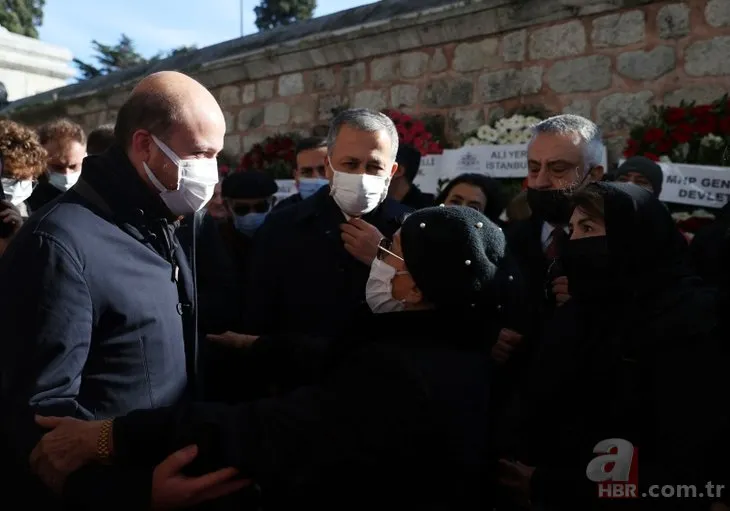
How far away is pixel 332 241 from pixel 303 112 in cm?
475

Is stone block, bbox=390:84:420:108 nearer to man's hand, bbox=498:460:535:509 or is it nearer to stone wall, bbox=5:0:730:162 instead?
stone wall, bbox=5:0:730:162

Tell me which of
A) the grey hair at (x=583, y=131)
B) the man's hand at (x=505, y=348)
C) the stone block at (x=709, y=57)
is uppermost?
the stone block at (x=709, y=57)

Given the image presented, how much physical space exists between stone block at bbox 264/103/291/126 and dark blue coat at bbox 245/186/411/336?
4733 millimetres

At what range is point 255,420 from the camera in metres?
1.44

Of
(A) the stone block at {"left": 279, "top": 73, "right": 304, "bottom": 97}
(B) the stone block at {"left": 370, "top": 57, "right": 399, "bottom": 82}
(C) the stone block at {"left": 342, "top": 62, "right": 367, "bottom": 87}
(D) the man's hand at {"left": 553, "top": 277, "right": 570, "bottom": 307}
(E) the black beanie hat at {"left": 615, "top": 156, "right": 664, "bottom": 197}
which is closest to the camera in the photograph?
(D) the man's hand at {"left": 553, "top": 277, "right": 570, "bottom": 307}

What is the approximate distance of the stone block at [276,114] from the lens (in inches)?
296

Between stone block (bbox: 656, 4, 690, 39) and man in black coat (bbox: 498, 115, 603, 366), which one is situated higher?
stone block (bbox: 656, 4, 690, 39)

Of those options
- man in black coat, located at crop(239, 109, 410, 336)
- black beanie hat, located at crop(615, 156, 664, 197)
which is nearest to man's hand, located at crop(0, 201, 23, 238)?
man in black coat, located at crop(239, 109, 410, 336)

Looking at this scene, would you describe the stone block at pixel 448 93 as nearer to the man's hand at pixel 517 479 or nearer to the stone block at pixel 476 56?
the stone block at pixel 476 56

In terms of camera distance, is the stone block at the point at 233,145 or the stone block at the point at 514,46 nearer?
the stone block at the point at 514,46

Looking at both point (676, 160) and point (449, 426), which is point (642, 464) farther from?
point (676, 160)

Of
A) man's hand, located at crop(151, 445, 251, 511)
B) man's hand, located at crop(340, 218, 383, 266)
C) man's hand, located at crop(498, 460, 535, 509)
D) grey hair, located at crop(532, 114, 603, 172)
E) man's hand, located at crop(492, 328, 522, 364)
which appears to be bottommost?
man's hand, located at crop(498, 460, 535, 509)

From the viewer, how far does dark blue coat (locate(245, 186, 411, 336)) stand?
278cm

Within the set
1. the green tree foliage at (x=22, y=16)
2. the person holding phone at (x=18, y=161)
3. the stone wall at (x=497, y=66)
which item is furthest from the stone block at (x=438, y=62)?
the green tree foliage at (x=22, y=16)
